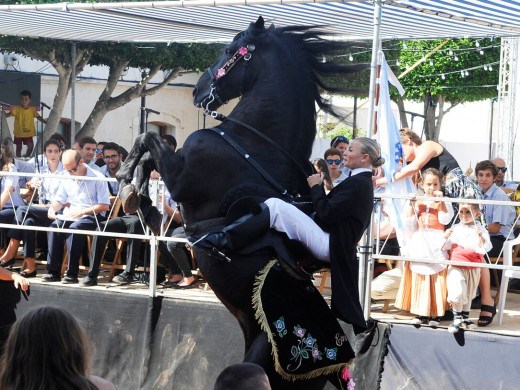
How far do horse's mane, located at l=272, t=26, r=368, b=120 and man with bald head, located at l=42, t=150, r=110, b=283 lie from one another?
3728 mm

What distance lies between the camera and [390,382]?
6996 mm

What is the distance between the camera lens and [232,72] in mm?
5352

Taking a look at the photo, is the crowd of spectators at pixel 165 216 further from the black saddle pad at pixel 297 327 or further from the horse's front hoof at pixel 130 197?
the horse's front hoof at pixel 130 197

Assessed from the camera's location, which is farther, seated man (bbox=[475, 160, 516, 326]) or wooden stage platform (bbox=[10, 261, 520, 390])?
seated man (bbox=[475, 160, 516, 326])

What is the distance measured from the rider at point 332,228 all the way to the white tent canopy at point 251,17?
2.26 m

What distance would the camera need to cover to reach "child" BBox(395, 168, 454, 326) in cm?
707

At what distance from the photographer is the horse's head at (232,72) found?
17.5ft

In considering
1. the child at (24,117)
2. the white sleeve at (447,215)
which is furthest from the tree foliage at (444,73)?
the white sleeve at (447,215)

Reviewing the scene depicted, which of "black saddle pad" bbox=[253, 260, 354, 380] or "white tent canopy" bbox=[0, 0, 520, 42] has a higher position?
"white tent canopy" bbox=[0, 0, 520, 42]

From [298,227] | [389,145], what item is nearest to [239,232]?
[298,227]

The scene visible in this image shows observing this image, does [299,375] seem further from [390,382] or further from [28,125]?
[28,125]

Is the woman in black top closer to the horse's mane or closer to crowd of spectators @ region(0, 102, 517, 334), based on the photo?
crowd of spectators @ region(0, 102, 517, 334)

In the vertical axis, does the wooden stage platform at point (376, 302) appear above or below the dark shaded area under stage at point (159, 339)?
above

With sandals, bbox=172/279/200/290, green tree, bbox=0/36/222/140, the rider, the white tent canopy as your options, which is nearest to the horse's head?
the rider
